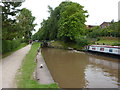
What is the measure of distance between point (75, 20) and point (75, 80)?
22.6 meters

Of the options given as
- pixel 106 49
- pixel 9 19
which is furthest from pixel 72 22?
pixel 9 19

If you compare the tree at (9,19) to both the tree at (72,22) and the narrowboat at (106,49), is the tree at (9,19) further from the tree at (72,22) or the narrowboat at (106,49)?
the tree at (72,22)

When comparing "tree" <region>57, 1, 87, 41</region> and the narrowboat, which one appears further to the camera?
"tree" <region>57, 1, 87, 41</region>

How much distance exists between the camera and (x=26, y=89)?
4688mm

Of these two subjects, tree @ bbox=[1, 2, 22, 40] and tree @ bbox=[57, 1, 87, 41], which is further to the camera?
tree @ bbox=[57, 1, 87, 41]

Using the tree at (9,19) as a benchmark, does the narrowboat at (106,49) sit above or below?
below

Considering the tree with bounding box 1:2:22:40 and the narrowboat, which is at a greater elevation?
the tree with bounding box 1:2:22:40

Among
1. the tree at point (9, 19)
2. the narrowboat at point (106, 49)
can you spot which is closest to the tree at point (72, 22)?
the narrowboat at point (106, 49)

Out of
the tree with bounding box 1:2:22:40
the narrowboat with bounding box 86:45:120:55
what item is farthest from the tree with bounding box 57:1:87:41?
the tree with bounding box 1:2:22:40

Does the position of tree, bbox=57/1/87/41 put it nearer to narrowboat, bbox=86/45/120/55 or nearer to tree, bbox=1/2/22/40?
narrowboat, bbox=86/45/120/55

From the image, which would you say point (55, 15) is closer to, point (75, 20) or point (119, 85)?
point (75, 20)

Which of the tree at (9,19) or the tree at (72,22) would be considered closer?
the tree at (9,19)

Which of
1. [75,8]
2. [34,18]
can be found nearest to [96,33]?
[75,8]

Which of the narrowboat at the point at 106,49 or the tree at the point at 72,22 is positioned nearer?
the narrowboat at the point at 106,49
